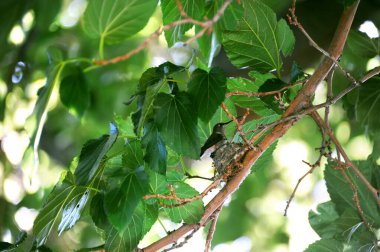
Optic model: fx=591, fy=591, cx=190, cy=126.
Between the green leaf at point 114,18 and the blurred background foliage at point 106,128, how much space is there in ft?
1.00

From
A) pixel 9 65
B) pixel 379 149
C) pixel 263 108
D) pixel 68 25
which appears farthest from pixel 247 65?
pixel 68 25

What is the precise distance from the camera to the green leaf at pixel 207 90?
0.44 meters

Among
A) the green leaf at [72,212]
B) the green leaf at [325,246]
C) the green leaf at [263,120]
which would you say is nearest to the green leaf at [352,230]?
the green leaf at [325,246]

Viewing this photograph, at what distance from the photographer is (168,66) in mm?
462

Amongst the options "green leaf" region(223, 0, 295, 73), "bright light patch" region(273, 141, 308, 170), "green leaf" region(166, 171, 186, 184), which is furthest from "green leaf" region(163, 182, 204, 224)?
"bright light patch" region(273, 141, 308, 170)

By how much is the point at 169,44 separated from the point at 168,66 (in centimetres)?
3

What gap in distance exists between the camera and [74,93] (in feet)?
2.19

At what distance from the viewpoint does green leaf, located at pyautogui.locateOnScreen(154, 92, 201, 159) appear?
442 millimetres

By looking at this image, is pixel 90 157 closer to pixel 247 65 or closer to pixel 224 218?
pixel 247 65

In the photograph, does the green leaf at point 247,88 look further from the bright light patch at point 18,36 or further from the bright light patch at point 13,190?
the bright light patch at point 13,190

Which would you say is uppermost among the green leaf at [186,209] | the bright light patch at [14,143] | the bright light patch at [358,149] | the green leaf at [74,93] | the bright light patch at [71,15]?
the bright light patch at [71,15]

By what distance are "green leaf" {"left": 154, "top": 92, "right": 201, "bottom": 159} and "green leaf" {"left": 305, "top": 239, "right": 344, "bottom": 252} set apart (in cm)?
20

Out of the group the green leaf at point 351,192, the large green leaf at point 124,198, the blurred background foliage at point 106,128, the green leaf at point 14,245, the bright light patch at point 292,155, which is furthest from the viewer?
the bright light patch at point 292,155

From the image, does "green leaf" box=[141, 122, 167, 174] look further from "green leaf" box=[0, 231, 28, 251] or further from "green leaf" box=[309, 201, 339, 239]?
"green leaf" box=[309, 201, 339, 239]
